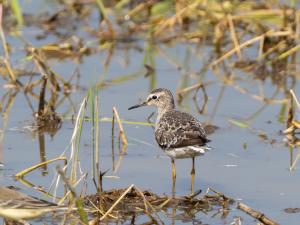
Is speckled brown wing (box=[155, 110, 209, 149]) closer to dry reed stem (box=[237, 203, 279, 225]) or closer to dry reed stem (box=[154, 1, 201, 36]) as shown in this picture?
dry reed stem (box=[237, 203, 279, 225])

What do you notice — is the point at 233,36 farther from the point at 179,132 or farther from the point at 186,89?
the point at 179,132

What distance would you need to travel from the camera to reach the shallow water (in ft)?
23.6

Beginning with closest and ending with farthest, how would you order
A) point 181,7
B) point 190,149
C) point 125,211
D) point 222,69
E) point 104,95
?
point 125,211
point 190,149
point 104,95
point 222,69
point 181,7

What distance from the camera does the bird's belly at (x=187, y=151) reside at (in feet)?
22.7

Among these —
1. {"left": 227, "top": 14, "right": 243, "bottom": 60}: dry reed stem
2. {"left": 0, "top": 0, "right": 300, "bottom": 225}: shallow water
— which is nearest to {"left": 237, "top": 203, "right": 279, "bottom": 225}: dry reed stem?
{"left": 0, "top": 0, "right": 300, "bottom": 225}: shallow water

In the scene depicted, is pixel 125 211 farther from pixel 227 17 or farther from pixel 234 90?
pixel 227 17

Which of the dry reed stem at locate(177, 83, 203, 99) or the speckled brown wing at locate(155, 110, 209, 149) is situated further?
the dry reed stem at locate(177, 83, 203, 99)

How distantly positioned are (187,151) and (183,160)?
1.17 meters

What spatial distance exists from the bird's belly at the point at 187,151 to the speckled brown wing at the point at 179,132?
0.03 m

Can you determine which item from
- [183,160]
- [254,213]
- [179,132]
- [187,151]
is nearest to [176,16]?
[183,160]

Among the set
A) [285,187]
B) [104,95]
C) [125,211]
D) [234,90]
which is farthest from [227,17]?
[125,211]

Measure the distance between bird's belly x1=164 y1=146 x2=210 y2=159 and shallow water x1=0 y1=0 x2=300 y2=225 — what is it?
0.31 meters

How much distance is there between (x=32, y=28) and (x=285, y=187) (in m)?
6.65

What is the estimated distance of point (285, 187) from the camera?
23.6 feet
